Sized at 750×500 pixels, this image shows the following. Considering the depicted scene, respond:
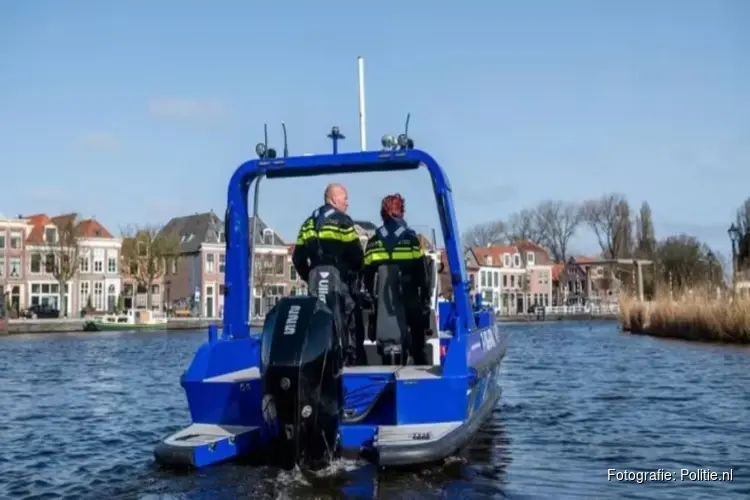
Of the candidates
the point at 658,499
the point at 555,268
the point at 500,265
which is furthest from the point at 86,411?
the point at 555,268

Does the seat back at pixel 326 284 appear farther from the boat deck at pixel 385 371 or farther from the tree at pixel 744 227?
the tree at pixel 744 227

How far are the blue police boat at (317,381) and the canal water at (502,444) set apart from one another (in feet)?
0.89

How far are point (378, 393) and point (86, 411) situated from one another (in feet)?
23.7

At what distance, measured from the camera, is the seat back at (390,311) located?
9250 mm

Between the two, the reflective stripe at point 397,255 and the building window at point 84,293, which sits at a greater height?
the building window at point 84,293

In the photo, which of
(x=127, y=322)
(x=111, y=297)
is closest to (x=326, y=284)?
(x=127, y=322)

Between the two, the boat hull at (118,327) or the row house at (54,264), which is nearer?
the boat hull at (118,327)

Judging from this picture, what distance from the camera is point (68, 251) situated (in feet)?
232

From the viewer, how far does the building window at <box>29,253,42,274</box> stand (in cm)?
7312

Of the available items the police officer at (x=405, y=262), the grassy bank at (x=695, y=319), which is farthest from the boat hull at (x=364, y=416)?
the grassy bank at (x=695, y=319)

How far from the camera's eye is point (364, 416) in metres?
8.20

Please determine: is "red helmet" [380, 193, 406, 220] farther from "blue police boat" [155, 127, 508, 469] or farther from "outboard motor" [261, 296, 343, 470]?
"outboard motor" [261, 296, 343, 470]

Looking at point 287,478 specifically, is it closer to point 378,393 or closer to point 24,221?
point 378,393

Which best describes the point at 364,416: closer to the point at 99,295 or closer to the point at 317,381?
the point at 317,381
